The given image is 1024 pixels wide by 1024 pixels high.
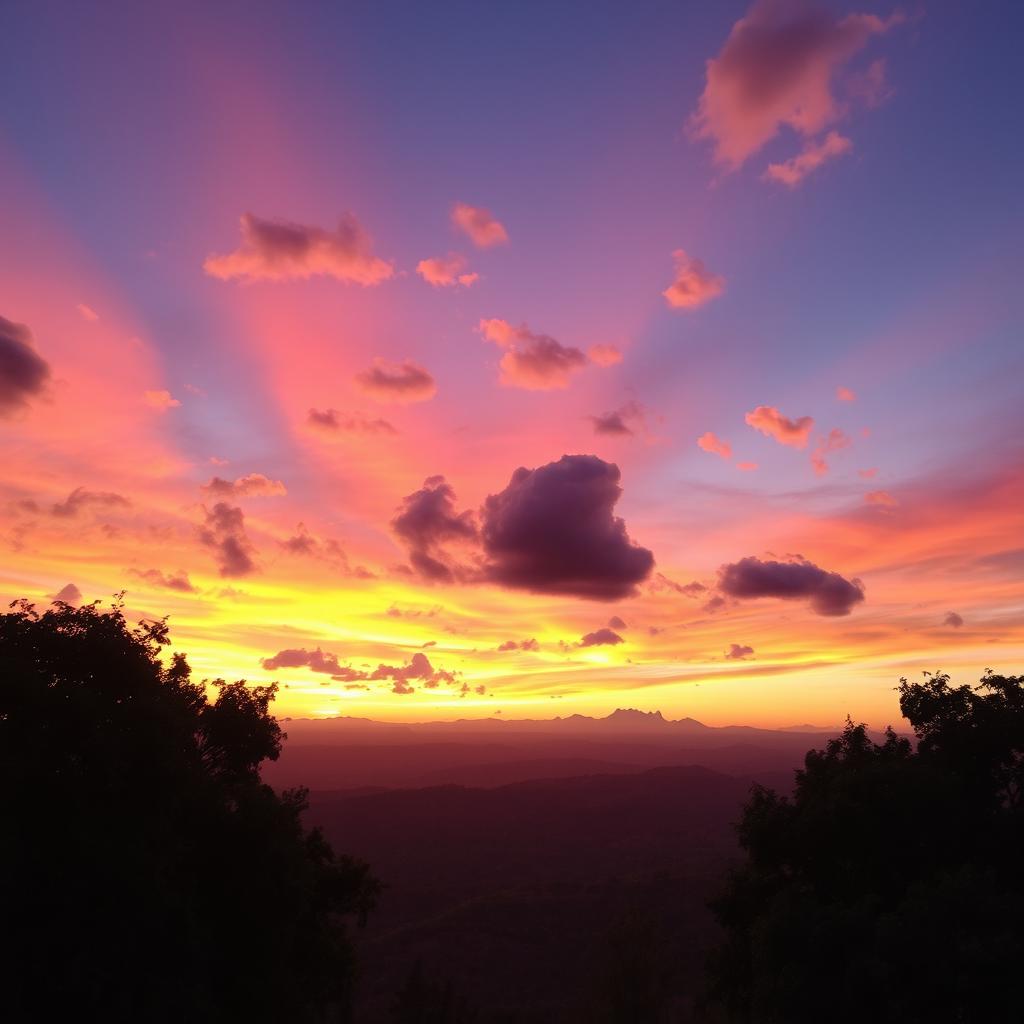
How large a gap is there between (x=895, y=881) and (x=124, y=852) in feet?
77.4

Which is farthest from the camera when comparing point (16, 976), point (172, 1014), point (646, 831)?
point (646, 831)

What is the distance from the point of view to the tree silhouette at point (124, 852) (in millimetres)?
16047

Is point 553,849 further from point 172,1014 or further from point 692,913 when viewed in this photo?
point 172,1014

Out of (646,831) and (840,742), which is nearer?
(840,742)

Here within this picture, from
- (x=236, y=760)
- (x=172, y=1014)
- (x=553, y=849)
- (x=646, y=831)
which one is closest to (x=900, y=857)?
(x=172, y=1014)

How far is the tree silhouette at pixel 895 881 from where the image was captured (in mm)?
16750

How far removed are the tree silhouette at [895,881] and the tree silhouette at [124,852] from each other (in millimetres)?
15442

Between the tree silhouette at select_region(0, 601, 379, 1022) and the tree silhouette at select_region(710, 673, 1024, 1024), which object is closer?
the tree silhouette at select_region(0, 601, 379, 1022)

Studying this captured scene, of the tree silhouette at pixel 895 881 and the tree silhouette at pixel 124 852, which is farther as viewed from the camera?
the tree silhouette at pixel 895 881

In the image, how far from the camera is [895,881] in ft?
72.5

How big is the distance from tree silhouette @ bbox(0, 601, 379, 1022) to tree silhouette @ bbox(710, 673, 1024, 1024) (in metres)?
15.4

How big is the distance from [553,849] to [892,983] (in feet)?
470

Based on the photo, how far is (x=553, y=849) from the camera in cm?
14612

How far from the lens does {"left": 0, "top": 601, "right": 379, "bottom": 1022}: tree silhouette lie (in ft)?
52.6
